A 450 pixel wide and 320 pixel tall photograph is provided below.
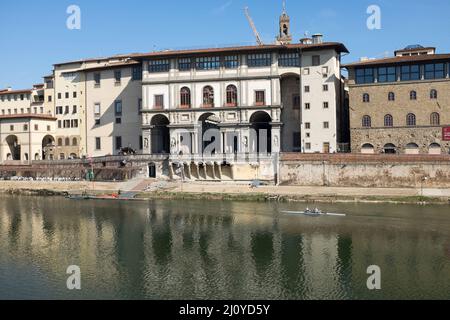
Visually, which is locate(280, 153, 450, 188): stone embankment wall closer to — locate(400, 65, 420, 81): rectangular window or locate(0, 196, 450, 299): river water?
locate(0, 196, 450, 299): river water

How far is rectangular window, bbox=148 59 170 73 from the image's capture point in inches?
3040

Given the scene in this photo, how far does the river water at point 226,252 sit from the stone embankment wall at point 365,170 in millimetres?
7979

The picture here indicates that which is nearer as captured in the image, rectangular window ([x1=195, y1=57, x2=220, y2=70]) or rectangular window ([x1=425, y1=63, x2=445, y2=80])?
rectangular window ([x1=425, y1=63, x2=445, y2=80])

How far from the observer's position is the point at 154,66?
77.9 metres

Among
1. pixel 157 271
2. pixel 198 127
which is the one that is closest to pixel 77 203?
pixel 198 127

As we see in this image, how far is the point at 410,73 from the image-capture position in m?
67.6

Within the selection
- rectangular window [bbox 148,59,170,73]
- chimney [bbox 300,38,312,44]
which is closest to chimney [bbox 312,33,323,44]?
chimney [bbox 300,38,312,44]

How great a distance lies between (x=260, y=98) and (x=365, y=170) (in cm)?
1870

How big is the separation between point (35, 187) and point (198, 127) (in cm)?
2586

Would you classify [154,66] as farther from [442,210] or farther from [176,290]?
[176,290]

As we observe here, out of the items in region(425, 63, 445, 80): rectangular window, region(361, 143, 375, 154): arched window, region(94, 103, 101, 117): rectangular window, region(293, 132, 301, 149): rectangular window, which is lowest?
region(361, 143, 375, 154): arched window

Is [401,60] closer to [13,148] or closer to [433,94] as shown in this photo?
[433,94]

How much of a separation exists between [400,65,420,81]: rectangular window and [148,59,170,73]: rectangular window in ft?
110
